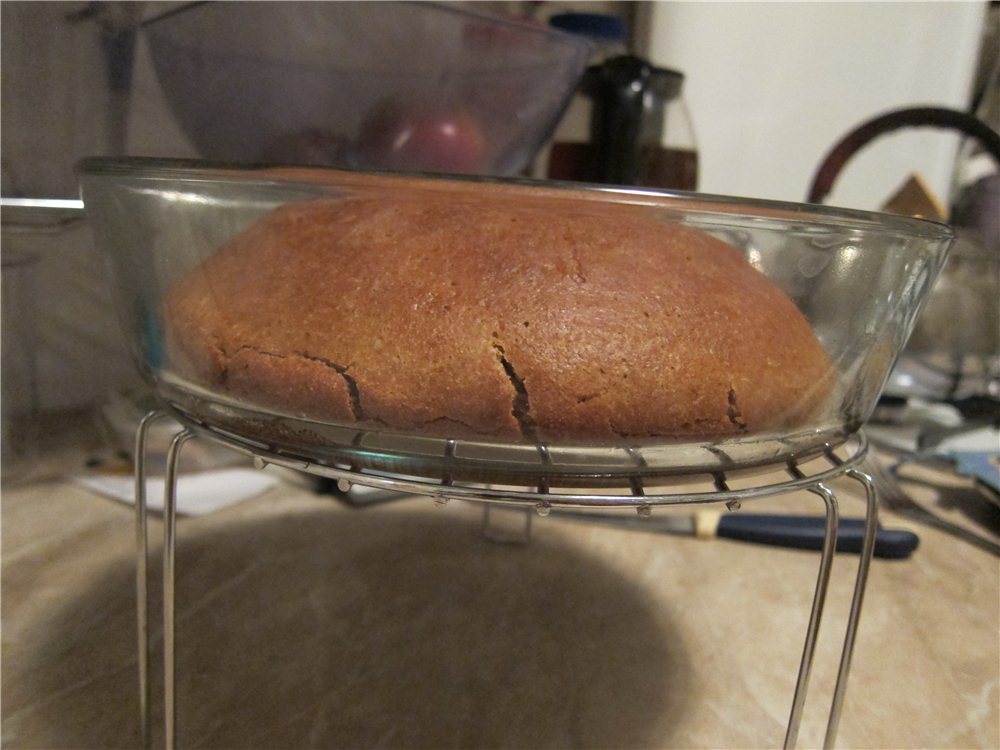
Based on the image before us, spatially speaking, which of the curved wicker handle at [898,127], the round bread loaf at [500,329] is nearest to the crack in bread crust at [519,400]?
A: the round bread loaf at [500,329]

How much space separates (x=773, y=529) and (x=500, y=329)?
0.48 m

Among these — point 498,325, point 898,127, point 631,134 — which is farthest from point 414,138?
point 898,127

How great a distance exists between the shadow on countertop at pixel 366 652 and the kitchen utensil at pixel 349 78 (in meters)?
0.35

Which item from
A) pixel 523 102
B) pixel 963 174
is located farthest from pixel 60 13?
pixel 963 174

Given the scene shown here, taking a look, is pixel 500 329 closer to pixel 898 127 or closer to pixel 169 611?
pixel 169 611

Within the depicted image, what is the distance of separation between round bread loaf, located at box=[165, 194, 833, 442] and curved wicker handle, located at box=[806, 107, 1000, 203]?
635 mm

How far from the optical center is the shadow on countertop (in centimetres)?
39

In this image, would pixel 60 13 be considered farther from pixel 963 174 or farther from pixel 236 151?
pixel 963 174

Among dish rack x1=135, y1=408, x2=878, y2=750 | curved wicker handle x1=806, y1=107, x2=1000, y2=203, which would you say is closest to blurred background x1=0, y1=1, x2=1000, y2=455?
curved wicker handle x1=806, y1=107, x2=1000, y2=203

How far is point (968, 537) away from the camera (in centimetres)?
66

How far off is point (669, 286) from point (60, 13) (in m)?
0.51

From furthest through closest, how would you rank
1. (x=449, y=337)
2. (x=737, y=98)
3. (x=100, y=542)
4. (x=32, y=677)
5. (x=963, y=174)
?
(x=963, y=174), (x=737, y=98), (x=100, y=542), (x=32, y=677), (x=449, y=337)

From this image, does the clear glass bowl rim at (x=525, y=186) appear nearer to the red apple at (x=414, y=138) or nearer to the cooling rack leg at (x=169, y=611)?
the cooling rack leg at (x=169, y=611)

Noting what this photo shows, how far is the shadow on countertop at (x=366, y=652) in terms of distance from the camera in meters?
0.39
